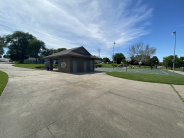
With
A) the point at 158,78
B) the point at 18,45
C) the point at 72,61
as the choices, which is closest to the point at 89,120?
the point at 158,78

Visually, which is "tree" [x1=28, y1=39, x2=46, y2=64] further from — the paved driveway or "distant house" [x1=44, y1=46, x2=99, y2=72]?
the paved driveway

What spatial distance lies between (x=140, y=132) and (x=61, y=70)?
15827 mm

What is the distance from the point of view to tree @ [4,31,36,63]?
51.1 meters

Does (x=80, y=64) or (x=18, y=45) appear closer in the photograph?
(x=80, y=64)

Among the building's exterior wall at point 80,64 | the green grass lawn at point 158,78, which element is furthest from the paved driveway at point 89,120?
the building's exterior wall at point 80,64

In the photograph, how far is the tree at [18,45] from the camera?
168ft

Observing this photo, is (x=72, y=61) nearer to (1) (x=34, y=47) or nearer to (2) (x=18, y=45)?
(1) (x=34, y=47)

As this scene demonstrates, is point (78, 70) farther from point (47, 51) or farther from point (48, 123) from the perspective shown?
point (47, 51)

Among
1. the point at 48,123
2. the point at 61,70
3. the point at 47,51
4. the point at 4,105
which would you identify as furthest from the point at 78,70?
the point at 47,51

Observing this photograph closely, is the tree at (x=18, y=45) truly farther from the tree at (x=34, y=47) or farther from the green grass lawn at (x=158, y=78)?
the green grass lawn at (x=158, y=78)

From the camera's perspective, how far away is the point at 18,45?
173 ft

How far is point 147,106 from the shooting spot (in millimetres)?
3441

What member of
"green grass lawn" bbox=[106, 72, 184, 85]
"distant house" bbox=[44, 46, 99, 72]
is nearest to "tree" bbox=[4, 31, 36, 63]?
"distant house" bbox=[44, 46, 99, 72]

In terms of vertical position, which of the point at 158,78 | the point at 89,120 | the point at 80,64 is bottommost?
the point at 89,120
